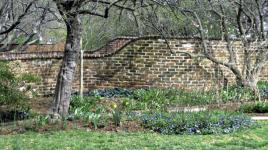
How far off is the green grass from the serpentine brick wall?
7.02 meters

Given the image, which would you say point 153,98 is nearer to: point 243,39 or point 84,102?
point 84,102

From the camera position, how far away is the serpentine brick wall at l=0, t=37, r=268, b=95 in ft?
54.8

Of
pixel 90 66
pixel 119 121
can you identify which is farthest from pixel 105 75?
pixel 119 121

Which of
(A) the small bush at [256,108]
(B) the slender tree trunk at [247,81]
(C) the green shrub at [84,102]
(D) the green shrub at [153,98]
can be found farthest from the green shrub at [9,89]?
(B) the slender tree trunk at [247,81]

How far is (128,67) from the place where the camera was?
16.9 metres

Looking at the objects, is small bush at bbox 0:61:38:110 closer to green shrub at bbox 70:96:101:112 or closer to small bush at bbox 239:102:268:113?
green shrub at bbox 70:96:101:112

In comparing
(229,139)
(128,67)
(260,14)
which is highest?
(260,14)

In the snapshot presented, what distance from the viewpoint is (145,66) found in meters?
16.8

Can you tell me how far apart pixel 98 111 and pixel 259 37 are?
799 centimetres

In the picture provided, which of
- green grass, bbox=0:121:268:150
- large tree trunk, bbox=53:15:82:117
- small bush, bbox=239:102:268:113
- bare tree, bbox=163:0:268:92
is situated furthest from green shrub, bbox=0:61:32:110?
bare tree, bbox=163:0:268:92

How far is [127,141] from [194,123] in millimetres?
1891

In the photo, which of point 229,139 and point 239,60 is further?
point 239,60

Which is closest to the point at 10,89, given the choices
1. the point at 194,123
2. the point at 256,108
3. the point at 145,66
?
the point at 194,123

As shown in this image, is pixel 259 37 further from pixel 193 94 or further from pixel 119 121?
pixel 119 121
